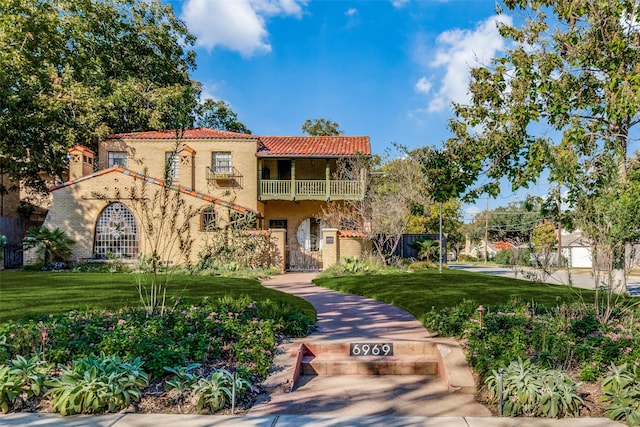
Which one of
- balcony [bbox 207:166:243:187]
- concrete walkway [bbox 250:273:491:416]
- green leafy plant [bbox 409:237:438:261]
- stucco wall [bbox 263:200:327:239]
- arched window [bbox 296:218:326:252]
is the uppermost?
balcony [bbox 207:166:243:187]

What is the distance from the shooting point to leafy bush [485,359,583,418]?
174 inches

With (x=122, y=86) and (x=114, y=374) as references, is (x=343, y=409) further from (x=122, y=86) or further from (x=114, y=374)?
Result: (x=122, y=86)

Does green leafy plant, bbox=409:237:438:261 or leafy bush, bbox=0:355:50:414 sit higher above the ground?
green leafy plant, bbox=409:237:438:261

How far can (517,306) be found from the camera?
8.20 meters

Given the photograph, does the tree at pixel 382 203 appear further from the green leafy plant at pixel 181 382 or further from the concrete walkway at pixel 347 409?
the green leafy plant at pixel 181 382

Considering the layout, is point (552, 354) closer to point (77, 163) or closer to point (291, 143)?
point (291, 143)

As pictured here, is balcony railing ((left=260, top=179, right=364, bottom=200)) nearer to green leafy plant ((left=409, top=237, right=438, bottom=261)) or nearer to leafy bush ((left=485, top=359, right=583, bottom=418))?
green leafy plant ((left=409, top=237, right=438, bottom=261))

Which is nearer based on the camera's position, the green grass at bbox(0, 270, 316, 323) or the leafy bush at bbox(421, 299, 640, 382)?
the leafy bush at bbox(421, 299, 640, 382)

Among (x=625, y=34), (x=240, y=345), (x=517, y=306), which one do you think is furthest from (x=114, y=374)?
(x=625, y=34)

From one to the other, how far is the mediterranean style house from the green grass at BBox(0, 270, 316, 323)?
6.36m

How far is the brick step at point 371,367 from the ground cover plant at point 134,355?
63 centimetres

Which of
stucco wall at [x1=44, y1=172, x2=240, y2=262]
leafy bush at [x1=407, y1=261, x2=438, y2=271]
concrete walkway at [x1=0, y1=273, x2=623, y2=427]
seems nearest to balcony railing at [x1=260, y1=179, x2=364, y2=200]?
stucco wall at [x1=44, y1=172, x2=240, y2=262]

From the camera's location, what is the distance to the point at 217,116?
109 ft

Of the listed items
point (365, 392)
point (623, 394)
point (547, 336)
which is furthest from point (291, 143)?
point (623, 394)
